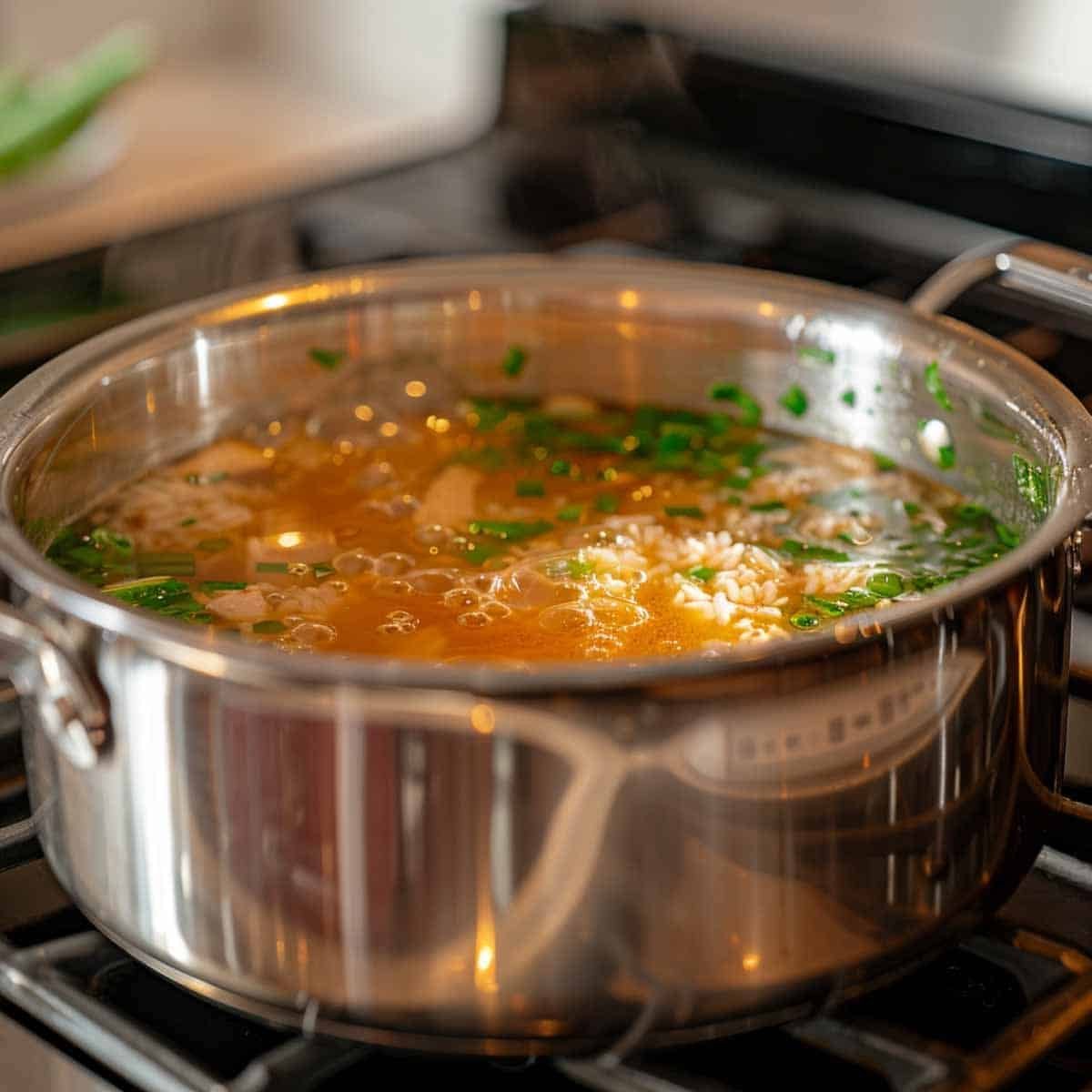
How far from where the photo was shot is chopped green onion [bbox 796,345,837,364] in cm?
111

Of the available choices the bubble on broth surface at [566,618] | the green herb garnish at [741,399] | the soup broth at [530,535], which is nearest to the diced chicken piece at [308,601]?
the soup broth at [530,535]

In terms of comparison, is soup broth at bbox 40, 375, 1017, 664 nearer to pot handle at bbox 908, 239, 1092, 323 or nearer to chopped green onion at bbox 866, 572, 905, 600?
chopped green onion at bbox 866, 572, 905, 600

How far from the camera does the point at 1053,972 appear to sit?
803mm

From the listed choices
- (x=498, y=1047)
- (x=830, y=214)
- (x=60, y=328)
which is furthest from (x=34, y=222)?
(x=498, y=1047)

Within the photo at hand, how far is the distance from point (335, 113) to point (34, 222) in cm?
82

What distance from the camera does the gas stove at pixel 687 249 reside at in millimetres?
751

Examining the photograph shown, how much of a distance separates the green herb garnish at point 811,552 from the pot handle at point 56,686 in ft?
1.59

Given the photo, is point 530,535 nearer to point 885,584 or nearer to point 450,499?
point 450,499

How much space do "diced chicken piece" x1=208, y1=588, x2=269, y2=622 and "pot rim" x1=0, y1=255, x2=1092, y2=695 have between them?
15 cm

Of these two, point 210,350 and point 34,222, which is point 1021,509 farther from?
point 34,222

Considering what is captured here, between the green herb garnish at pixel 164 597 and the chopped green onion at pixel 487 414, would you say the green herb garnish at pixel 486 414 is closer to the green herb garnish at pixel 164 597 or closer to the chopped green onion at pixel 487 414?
the chopped green onion at pixel 487 414

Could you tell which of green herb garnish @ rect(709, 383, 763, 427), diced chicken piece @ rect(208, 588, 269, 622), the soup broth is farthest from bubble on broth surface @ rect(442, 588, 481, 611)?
green herb garnish @ rect(709, 383, 763, 427)

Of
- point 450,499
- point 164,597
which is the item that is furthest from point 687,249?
point 164,597

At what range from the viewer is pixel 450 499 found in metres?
1.13
